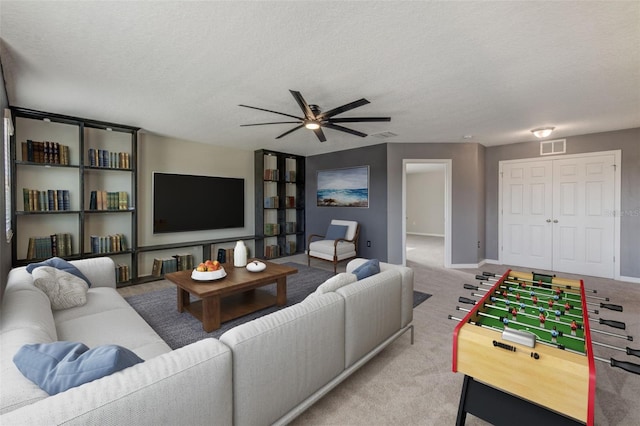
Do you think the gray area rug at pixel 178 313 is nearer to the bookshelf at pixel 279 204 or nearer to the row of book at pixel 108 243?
the row of book at pixel 108 243

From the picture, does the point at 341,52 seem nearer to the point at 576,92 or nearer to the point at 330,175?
the point at 576,92

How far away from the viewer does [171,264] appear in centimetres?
478


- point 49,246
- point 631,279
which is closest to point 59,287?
point 49,246

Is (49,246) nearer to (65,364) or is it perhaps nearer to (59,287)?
(59,287)

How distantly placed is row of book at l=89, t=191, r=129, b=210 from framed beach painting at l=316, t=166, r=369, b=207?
3794mm

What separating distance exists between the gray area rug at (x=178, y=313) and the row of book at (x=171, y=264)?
83 cm

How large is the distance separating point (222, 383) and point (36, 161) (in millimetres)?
4239

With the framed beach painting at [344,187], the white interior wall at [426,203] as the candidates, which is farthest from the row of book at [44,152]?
the white interior wall at [426,203]

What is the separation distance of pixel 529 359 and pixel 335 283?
1113 millimetres

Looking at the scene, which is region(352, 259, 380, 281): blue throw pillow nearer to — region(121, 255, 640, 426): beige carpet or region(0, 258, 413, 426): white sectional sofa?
region(0, 258, 413, 426): white sectional sofa

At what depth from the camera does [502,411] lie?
1.48 meters

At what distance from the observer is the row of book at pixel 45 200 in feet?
11.6

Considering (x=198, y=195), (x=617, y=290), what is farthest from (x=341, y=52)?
(x=617, y=290)

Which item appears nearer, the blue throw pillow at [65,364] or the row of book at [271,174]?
the blue throw pillow at [65,364]
